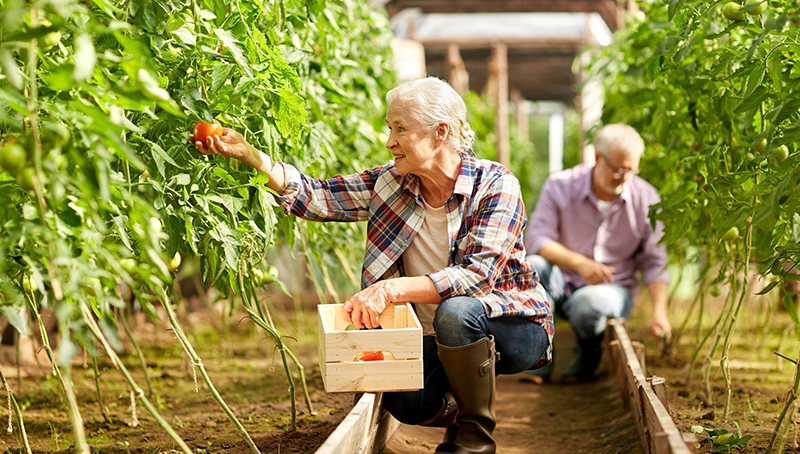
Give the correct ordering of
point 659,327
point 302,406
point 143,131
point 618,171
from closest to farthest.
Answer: point 143,131, point 302,406, point 659,327, point 618,171

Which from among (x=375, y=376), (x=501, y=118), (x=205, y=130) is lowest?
(x=375, y=376)

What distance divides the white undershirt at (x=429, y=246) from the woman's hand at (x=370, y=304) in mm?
257

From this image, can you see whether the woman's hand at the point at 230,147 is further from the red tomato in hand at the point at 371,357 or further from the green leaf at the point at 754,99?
the green leaf at the point at 754,99

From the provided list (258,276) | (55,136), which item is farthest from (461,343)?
(55,136)

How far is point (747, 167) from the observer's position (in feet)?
5.88

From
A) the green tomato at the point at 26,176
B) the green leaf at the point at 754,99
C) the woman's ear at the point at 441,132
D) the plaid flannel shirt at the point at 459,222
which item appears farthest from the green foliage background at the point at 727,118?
the green tomato at the point at 26,176

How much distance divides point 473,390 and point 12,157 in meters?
1.14

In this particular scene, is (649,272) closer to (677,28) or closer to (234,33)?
(677,28)

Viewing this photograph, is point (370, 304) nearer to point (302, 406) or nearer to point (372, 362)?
point (372, 362)

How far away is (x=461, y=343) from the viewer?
1.69 metres

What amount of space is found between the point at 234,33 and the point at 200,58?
0.09 metres

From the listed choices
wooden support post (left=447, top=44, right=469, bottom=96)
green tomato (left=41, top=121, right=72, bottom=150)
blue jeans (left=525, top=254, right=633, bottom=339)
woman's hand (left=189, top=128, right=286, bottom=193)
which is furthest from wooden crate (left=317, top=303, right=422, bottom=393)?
wooden support post (left=447, top=44, right=469, bottom=96)

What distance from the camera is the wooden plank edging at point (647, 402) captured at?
122cm

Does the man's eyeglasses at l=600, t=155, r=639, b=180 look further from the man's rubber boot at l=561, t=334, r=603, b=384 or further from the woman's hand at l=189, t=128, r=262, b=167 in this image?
the woman's hand at l=189, t=128, r=262, b=167
